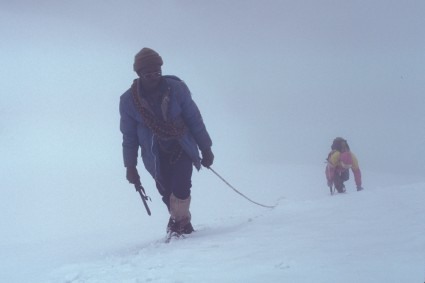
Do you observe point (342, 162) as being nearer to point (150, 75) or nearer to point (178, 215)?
point (178, 215)

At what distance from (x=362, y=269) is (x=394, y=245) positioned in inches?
22.1

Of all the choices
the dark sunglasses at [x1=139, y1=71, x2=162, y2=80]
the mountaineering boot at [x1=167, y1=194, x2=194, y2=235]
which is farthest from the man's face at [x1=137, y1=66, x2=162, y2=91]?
the mountaineering boot at [x1=167, y1=194, x2=194, y2=235]

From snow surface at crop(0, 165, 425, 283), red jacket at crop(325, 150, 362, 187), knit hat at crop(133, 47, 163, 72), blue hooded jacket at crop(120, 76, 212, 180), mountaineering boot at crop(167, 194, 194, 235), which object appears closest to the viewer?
snow surface at crop(0, 165, 425, 283)

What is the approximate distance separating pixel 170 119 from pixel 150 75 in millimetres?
447

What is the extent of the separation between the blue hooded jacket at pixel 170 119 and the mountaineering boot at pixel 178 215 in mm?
322

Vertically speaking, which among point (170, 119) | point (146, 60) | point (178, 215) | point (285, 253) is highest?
point (146, 60)

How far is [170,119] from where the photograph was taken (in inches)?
192

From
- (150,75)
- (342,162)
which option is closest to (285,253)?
(150,75)

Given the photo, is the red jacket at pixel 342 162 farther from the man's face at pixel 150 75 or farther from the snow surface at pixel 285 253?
the man's face at pixel 150 75

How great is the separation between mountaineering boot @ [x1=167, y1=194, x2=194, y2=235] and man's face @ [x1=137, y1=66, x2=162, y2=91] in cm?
110

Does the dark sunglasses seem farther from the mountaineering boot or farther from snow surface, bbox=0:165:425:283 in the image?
snow surface, bbox=0:165:425:283

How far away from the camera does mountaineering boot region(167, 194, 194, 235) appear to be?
16.5 ft

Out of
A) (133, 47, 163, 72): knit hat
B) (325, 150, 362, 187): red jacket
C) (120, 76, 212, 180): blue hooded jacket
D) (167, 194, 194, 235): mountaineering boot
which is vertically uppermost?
(133, 47, 163, 72): knit hat

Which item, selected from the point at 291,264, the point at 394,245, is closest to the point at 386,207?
the point at 394,245
